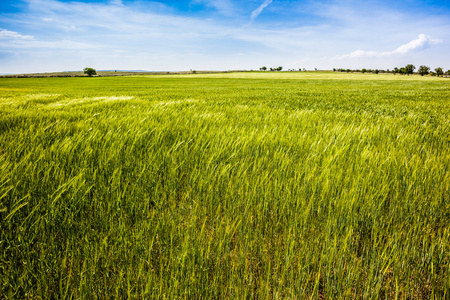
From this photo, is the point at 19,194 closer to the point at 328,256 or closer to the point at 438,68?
the point at 328,256

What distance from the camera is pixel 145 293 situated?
88 cm

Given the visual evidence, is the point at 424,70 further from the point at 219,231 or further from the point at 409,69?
the point at 219,231

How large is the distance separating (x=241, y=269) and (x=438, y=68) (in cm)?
15931

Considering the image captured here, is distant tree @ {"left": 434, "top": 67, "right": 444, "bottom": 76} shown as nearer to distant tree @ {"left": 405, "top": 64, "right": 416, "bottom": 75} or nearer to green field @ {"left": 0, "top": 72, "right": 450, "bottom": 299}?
distant tree @ {"left": 405, "top": 64, "right": 416, "bottom": 75}

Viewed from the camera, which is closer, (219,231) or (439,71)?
(219,231)

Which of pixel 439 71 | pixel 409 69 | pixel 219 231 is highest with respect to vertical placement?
pixel 409 69

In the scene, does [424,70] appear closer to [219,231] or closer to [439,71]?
[439,71]

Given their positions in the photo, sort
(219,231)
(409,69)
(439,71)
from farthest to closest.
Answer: (409,69)
(439,71)
(219,231)

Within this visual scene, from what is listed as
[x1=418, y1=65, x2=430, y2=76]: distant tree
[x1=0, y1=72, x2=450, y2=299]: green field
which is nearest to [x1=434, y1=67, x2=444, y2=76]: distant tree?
[x1=418, y1=65, x2=430, y2=76]: distant tree

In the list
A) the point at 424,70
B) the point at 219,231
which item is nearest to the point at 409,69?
the point at 424,70

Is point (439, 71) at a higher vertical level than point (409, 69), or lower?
lower

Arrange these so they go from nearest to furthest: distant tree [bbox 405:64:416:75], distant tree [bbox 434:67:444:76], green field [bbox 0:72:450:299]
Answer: green field [bbox 0:72:450:299]
distant tree [bbox 434:67:444:76]
distant tree [bbox 405:64:416:75]

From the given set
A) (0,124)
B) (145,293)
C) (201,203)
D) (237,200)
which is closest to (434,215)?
(237,200)

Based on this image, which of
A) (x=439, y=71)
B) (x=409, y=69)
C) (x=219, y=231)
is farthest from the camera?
(x=409, y=69)
